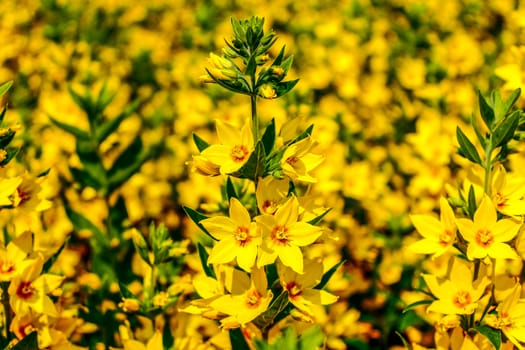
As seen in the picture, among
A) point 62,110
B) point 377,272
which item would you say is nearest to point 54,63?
point 62,110

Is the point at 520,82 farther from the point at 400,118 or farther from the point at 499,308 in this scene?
the point at 400,118

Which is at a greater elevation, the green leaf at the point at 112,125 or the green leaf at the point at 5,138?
the green leaf at the point at 5,138

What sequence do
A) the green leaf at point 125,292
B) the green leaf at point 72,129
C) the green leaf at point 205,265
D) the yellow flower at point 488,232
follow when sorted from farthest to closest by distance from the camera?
the green leaf at point 72,129 < the green leaf at point 125,292 < the green leaf at point 205,265 < the yellow flower at point 488,232

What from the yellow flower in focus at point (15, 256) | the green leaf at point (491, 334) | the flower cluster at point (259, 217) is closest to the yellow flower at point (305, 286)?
the flower cluster at point (259, 217)

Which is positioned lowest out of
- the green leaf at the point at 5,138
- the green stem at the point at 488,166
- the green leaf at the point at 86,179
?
the green leaf at the point at 86,179

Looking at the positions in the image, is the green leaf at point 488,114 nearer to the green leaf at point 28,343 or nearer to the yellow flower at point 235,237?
the yellow flower at point 235,237

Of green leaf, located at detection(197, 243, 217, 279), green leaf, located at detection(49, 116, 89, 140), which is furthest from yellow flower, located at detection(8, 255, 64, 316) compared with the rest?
green leaf, located at detection(49, 116, 89, 140)

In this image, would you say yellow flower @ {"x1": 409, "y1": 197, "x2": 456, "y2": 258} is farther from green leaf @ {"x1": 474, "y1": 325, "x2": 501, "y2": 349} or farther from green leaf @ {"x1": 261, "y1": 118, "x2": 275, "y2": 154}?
green leaf @ {"x1": 261, "y1": 118, "x2": 275, "y2": 154}
